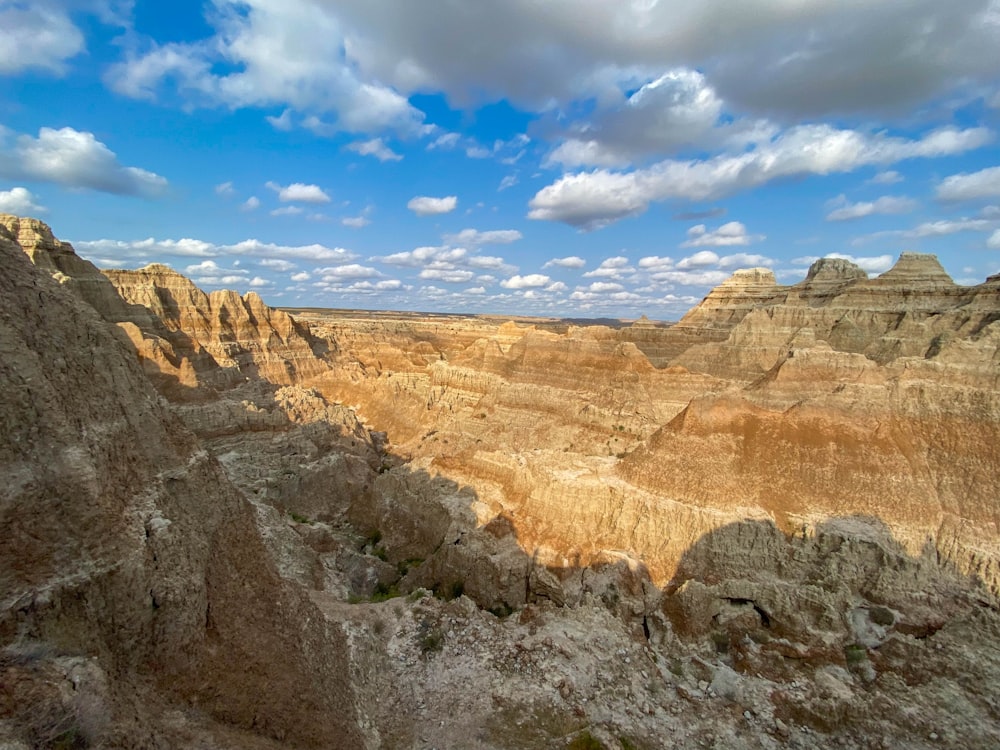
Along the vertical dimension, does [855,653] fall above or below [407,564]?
above

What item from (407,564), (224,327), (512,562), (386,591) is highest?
(224,327)

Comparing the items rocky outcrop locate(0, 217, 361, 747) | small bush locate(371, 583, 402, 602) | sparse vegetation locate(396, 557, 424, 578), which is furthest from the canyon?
sparse vegetation locate(396, 557, 424, 578)

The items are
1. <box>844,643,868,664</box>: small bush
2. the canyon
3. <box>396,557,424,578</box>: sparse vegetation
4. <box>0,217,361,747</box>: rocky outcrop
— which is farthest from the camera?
<box>396,557,424,578</box>: sparse vegetation

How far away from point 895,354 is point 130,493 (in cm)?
5170

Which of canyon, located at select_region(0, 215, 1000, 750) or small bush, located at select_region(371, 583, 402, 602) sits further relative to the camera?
small bush, located at select_region(371, 583, 402, 602)

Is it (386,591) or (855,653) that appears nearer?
(855,653)

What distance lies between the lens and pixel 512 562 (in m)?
20.5

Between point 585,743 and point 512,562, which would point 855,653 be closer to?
point 585,743

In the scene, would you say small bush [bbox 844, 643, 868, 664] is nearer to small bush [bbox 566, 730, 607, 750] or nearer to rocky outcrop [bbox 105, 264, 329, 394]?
small bush [bbox 566, 730, 607, 750]

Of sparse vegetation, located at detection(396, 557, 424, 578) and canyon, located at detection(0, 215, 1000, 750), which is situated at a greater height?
canyon, located at detection(0, 215, 1000, 750)

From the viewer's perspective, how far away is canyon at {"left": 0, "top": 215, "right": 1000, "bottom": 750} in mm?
9125

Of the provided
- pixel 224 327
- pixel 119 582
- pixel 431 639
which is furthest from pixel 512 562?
pixel 224 327

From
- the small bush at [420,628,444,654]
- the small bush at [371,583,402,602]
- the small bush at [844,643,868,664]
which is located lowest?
the small bush at [371,583,402,602]

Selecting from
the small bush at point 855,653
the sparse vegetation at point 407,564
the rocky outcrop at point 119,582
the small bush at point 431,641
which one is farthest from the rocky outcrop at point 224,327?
the small bush at point 855,653
